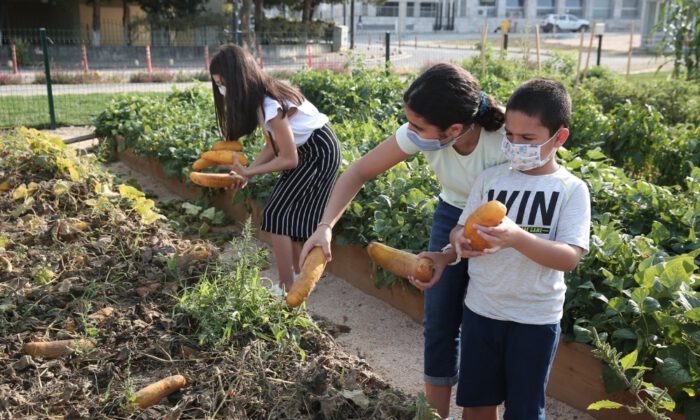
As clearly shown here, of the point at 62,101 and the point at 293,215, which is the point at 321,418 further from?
the point at 62,101

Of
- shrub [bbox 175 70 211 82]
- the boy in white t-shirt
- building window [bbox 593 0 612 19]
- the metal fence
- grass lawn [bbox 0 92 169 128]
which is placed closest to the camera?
the boy in white t-shirt

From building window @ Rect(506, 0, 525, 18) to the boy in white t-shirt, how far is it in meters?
68.3

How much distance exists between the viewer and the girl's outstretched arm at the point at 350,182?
256 centimetres

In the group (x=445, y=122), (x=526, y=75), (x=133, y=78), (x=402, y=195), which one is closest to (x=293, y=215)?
(x=402, y=195)

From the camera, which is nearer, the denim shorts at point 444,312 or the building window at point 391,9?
the denim shorts at point 444,312

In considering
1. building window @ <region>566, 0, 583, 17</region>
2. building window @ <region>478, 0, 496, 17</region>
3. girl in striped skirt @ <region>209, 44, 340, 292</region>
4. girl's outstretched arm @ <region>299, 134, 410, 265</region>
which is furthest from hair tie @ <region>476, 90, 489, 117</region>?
building window @ <region>566, 0, 583, 17</region>

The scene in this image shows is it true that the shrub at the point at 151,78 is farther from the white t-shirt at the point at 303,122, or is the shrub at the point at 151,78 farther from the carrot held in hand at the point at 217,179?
the white t-shirt at the point at 303,122

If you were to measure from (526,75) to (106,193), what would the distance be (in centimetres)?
812

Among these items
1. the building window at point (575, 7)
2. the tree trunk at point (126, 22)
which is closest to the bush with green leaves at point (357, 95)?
the tree trunk at point (126, 22)

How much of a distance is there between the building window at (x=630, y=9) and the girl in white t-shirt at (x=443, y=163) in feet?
237

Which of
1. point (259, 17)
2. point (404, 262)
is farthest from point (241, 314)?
point (259, 17)

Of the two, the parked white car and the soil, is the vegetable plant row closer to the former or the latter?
the soil

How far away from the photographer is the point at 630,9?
67.4m

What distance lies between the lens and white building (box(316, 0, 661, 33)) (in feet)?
209
